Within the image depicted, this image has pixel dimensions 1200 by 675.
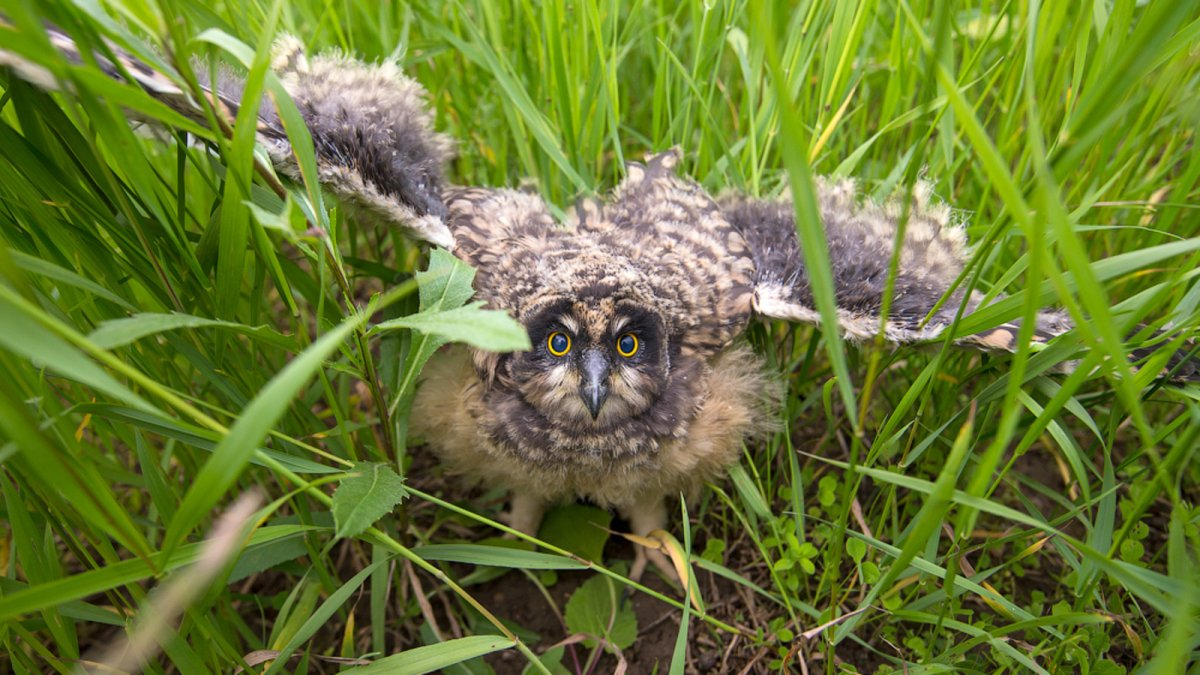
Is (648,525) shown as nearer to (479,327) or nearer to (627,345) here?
(627,345)

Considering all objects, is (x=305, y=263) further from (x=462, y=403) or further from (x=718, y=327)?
(x=718, y=327)

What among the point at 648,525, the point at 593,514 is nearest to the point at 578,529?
the point at 593,514

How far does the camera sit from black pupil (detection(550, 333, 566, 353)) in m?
2.04

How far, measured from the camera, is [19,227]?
158 cm

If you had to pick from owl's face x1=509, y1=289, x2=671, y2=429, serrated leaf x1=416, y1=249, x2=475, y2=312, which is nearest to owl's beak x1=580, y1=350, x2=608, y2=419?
owl's face x1=509, y1=289, x2=671, y2=429

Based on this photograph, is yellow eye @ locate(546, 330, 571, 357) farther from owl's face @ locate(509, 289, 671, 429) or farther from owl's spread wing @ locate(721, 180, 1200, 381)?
owl's spread wing @ locate(721, 180, 1200, 381)

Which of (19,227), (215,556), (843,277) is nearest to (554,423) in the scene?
(843,277)

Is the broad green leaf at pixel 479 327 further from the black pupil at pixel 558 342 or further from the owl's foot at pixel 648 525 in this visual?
the owl's foot at pixel 648 525

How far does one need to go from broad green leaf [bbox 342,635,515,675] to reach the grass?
1cm

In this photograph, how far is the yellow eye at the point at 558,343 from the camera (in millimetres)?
2045

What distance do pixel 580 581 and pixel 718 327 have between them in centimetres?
94

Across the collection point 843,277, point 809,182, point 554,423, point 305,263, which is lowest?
point 554,423

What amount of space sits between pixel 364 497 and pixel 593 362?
0.78 m

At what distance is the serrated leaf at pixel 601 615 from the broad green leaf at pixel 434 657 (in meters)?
0.58
